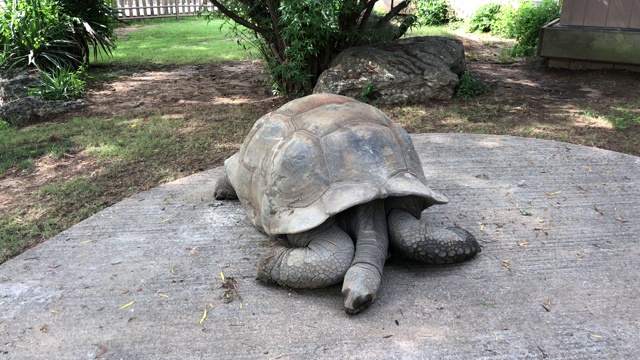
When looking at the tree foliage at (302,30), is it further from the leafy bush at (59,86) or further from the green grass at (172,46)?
the green grass at (172,46)

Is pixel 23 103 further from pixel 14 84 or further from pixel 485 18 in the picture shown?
pixel 485 18

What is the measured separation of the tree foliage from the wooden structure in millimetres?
2214

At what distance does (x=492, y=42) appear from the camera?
32.7 ft

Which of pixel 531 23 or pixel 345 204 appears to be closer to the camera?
pixel 345 204

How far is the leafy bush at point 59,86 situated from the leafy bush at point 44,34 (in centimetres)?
23

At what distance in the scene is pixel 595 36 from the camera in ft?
21.9

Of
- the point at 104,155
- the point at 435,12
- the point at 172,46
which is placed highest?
the point at 435,12

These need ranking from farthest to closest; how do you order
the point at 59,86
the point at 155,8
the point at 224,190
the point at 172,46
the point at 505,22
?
the point at 155,8
the point at 172,46
the point at 505,22
the point at 59,86
the point at 224,190

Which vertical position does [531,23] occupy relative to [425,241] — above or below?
above

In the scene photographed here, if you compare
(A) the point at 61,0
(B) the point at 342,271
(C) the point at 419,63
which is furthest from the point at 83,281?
(A) the point at 61,0

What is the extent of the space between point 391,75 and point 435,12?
7318 mm

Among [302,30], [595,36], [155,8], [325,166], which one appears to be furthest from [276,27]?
[155,8]

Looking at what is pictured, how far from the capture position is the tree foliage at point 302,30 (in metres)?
5.35

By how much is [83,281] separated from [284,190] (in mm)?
1213
